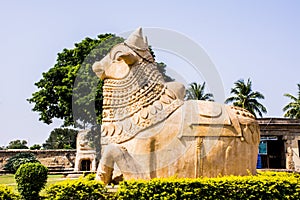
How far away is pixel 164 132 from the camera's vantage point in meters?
6.79

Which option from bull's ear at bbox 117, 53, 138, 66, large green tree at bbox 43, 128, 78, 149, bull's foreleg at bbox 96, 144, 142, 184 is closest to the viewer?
bull's foreleg at bbox 96, 144, 142, 184

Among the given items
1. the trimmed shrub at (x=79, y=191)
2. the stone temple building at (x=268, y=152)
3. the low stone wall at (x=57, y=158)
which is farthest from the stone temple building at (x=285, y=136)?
the trimmed shrub at (x=79, y=191)

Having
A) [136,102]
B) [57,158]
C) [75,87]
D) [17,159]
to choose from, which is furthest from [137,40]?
[57,158]

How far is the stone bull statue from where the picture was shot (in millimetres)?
6754

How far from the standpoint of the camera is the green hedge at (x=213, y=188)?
20.5ft

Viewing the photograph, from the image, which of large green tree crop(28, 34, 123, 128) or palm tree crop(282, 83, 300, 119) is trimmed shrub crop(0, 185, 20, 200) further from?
palm tree crop(282, 83, 300, 119)

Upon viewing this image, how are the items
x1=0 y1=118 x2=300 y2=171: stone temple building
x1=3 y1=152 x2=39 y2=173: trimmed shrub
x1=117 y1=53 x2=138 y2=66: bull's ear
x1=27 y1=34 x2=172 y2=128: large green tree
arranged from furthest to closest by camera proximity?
x1=3 y1=152 x2=39 y2=173: trimmed shrub, x1=0 y1=118 x2=300 y2=171: stone temple building, x1=27 y1=34 x2=172 y2=128: large green tree, x1=117 y1=53 x2=138 y2=66: bull's ear

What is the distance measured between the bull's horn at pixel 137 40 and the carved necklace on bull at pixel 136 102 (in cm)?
5

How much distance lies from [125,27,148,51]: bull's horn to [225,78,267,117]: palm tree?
22.8 metres

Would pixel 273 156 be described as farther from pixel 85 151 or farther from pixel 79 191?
pixel 79 191

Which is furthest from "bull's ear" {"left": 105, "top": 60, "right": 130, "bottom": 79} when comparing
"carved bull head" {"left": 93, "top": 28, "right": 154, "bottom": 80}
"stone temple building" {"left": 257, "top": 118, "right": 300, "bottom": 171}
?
"stone temple building" {"left": 257, "top": 118, "right": 300, "bottom": 171}

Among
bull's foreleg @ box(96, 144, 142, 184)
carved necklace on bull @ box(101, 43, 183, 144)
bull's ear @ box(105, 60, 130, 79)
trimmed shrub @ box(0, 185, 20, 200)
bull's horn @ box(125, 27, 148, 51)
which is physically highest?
bull's horn @ box(125, 27, 148, 51)

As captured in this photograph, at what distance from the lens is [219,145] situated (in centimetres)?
683

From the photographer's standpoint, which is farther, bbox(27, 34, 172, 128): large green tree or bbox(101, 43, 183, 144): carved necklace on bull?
bbox(27, 34, 172, 128): large green tree
